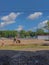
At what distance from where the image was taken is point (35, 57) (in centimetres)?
1044

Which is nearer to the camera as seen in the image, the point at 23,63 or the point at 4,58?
the point at 23,63

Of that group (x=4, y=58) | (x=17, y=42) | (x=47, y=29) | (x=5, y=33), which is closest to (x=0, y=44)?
(x=17, y=42)

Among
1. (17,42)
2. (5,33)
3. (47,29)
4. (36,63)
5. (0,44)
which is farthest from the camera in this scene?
(5,33)

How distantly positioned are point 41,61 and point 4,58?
209 centimetres

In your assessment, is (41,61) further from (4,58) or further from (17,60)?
(4,58)

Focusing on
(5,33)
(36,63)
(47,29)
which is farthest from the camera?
(5,33)

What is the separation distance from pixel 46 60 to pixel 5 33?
9462 cm

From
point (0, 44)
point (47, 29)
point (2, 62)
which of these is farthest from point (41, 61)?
point (47, 29)

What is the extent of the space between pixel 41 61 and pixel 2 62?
74.4 inches

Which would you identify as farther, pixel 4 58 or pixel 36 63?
pixel 4 58

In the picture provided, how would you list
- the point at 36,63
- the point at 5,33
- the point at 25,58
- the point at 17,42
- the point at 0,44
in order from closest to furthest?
the point at 36,63
the point at 25,58
the point at 0,44
the point at 17,42
the point at 5,33

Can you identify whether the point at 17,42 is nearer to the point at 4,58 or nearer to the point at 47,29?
the point at 4,58

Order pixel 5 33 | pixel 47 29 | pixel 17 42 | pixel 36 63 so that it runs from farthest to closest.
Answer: pixel 5 33
pixel 47 29
pixel 17 42
pixel 36 63

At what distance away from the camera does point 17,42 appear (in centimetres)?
3634
